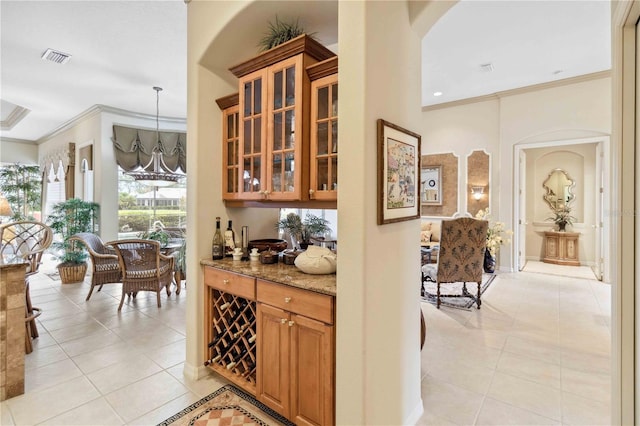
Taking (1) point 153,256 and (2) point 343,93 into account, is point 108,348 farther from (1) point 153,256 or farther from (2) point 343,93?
(2) point 343,93

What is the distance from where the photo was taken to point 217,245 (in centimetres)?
261

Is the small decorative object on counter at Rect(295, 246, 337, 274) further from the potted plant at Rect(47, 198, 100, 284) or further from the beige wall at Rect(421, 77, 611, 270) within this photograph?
the potted plant at Rect(47, 198, 100, 284)

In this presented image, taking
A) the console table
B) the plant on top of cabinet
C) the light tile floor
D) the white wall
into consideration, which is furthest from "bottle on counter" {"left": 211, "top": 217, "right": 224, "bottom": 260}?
the white wall

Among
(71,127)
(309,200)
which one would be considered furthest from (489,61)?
(71,127)

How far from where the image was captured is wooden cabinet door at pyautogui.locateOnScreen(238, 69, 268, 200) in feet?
7.63

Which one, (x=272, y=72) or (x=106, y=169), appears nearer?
(x=272, y=72)

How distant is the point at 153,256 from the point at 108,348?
4.43 feet

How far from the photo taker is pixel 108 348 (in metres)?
3.10

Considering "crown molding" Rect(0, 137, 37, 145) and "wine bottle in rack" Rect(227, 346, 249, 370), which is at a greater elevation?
"crown molding" Rect(0, 137, 37, 145)

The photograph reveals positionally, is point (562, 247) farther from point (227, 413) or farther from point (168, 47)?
point (168, 47)

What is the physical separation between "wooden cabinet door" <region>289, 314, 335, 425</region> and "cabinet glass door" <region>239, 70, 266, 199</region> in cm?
106

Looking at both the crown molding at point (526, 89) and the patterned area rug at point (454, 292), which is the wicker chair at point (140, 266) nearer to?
the patterned area rug at point (454, 292)

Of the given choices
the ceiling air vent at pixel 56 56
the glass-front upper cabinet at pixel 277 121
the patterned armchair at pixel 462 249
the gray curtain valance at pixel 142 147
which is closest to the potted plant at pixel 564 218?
the patterned armchair at pixel 462 249

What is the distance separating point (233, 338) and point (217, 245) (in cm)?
75
